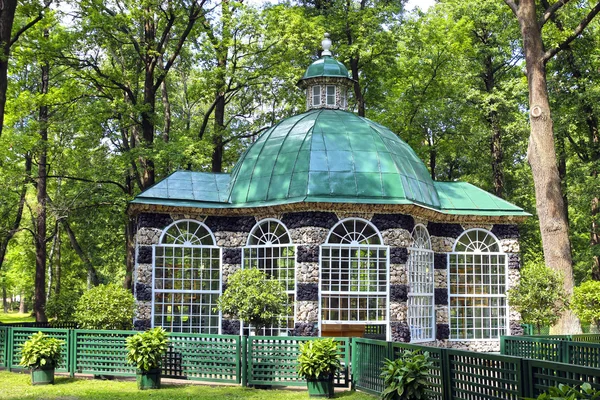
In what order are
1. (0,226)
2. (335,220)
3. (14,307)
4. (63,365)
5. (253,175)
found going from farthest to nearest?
(14,307) → (0,226) → (253,175) → (335,220) → (63,365)

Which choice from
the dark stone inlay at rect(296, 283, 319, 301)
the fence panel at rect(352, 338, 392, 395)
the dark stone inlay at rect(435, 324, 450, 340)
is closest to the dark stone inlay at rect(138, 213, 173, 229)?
the dark stone inlay at rect(296, 283, 319, 301)

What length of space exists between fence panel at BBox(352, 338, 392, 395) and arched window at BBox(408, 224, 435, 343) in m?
5.67

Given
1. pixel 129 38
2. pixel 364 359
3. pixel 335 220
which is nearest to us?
pixel 364 359

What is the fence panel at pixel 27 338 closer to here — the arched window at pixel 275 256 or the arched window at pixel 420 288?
the arched window at pixel 275 256

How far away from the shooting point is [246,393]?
1338 cm

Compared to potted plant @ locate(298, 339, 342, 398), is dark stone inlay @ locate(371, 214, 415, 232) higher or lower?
higher

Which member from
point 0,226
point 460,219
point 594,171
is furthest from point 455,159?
point 0,226

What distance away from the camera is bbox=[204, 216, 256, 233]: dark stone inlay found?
2019 cm

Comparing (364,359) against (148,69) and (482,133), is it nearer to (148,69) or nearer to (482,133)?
(148,69)

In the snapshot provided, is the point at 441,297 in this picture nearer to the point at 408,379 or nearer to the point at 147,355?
the point at 147,355

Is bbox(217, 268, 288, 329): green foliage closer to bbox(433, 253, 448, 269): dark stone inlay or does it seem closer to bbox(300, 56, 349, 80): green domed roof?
bbox(433, 253, 448, 269): dark stone inlay

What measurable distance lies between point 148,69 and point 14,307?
172 ft

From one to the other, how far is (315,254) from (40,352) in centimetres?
748

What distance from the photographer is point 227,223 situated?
20281mm
